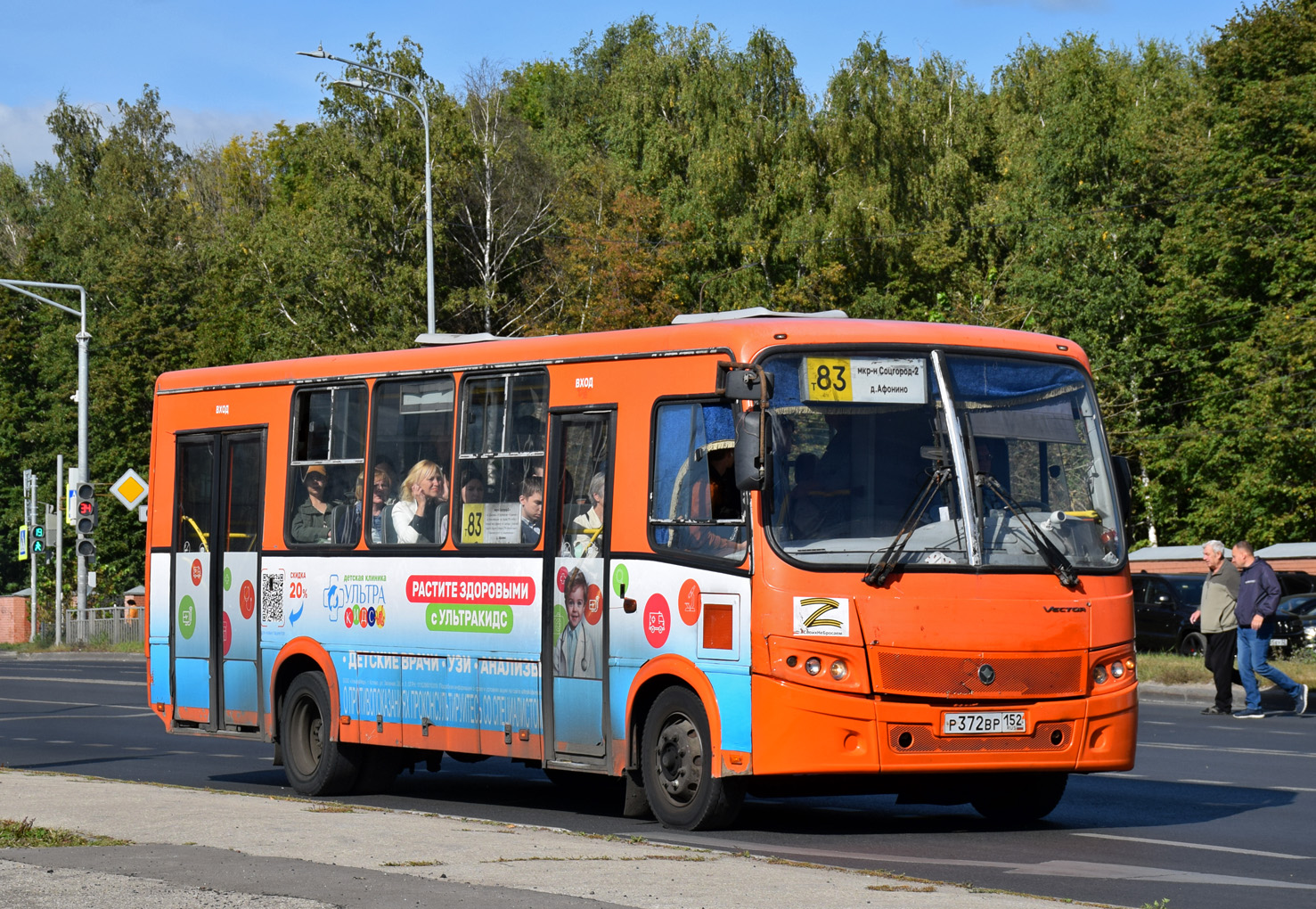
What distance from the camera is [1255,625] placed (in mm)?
22266

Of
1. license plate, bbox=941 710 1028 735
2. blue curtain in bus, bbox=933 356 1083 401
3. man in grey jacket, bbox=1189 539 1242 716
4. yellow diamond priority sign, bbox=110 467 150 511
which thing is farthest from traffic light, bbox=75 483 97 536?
license plate, bbox=941 710 1028 735

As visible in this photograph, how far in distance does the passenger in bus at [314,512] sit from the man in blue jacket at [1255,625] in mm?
11711

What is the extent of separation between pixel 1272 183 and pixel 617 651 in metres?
41.0

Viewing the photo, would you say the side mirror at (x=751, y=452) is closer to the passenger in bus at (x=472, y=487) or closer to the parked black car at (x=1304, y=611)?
the passenger in bus at (x=472, y=487)

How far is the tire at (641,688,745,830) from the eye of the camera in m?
11.3

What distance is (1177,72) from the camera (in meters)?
64.4

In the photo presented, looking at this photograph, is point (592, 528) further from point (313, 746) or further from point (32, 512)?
point (32, 512)

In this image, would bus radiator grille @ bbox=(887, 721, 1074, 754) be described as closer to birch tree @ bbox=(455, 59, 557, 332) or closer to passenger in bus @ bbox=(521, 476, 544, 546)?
passenger in bus @ bbox=(521, 476, 544, 546)

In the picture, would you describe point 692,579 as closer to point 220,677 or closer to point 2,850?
point 2,850

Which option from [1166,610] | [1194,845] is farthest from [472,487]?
[1166,610]

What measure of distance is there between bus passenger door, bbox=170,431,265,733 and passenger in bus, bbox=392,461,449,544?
6.21 feet

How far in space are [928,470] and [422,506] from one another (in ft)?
13.6

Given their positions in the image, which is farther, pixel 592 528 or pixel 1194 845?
pixel 592 528

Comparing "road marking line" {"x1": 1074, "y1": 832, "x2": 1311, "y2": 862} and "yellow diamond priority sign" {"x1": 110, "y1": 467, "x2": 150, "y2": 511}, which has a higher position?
"yellow diamond priority sign" {"x1": 110, "y1": 467, "x2": 150, "y2": 511}
